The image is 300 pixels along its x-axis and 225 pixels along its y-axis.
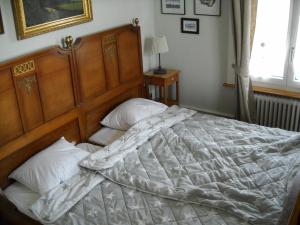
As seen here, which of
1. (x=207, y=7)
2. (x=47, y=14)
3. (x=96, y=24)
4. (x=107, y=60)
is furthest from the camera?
(x=207, y=7)

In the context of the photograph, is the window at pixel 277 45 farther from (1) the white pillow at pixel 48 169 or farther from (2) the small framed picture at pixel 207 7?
(1) the white pillow at pixel 48 169

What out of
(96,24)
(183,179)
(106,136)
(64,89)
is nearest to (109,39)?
(96,24)

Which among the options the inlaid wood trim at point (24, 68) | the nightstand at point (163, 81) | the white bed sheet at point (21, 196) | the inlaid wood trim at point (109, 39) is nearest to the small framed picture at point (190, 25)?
the nightstand at point (163, 81)

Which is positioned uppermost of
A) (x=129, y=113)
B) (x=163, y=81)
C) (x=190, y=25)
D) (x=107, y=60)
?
(x=190, y=25)

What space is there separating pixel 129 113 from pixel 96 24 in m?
0.87

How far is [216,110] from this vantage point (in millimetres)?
4098

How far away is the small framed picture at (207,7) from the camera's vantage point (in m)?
3.65

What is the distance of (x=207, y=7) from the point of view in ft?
12.2

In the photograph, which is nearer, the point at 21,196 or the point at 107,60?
the point at 21,196

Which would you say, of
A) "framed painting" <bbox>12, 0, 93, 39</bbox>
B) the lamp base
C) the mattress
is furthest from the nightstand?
"framed painting" <bbox>12, 0, 93, 39</bbox>

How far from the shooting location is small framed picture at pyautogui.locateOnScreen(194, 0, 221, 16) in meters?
3.65

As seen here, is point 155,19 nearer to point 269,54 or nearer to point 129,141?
point 269,54

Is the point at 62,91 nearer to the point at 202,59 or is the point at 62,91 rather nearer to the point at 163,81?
the point at 163,81

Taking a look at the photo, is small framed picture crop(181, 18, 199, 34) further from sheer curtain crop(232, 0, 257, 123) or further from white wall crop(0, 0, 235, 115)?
sheer curtain crop(232, 0, 257, 123)
